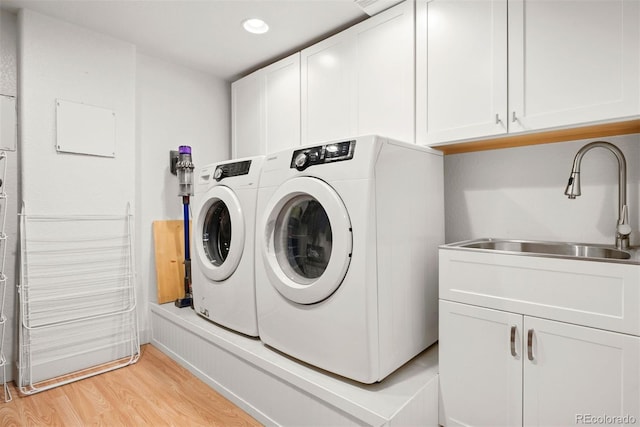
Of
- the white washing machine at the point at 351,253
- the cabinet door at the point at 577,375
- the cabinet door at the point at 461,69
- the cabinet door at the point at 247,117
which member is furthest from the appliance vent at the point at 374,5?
the cabinet door at the point at 577,375

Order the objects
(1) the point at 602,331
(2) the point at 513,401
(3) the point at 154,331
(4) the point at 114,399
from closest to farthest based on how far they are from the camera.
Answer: (1) the point at 602,331 → (2) the point at 513,401 → (4) the point at 114,399 → (3) the point at 154,331

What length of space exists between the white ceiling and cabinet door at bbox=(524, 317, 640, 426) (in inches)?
79.2

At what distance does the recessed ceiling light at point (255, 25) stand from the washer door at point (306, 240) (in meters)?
1.22

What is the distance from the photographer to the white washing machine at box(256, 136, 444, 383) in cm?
143

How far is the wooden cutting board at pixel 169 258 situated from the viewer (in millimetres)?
2736

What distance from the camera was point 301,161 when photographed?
1.68 m

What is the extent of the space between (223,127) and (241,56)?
0.73m

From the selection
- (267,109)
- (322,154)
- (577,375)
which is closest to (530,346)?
(577,375)

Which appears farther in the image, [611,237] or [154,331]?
[154,331]

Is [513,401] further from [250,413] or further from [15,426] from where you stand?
[15,426]

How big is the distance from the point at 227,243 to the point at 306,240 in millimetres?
757

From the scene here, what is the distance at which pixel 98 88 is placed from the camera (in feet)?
7.79

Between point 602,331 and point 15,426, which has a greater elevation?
point 602,331

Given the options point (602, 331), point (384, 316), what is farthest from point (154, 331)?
point (602, 331)
